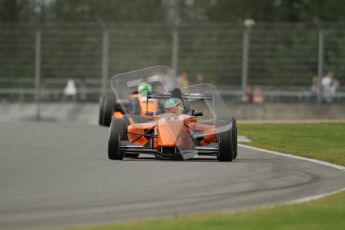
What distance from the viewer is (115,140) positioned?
17.3m

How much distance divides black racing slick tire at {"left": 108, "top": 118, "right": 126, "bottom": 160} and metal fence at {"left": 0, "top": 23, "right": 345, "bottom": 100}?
16.9 metres

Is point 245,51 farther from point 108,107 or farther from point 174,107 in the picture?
point 174,107

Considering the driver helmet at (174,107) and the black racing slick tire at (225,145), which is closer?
the black racing slick tire at (225,145)

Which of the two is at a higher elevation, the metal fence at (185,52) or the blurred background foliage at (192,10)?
the blurred background foliage at (192,10)

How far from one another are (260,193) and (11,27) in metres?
23.6

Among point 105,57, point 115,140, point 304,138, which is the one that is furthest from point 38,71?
point 115,140

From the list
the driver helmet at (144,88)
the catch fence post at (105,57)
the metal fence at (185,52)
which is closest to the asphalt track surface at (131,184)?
the driver helmet at (144,88)

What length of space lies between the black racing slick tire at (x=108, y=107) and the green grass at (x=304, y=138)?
118 inches

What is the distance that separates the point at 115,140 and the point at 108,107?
10.6 m

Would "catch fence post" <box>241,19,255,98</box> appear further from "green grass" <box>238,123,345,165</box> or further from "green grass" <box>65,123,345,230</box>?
"green grass" <box>65,123,345,230</box>

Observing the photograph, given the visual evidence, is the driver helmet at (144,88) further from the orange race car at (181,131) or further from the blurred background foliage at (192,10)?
the blurred background foliage at (192,10)

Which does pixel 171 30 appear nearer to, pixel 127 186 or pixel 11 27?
pixel 11 27

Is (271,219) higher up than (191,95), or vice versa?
(191,95)

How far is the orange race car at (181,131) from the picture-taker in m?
17.1
